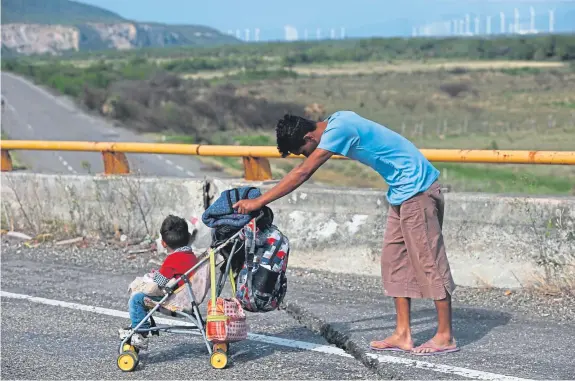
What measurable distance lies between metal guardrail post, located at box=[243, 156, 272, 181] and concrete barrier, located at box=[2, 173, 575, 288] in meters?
0.19

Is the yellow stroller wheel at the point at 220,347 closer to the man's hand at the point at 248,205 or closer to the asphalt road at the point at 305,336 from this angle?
the asphalt road at the point at 305,336

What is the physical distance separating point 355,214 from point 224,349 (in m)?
3.36

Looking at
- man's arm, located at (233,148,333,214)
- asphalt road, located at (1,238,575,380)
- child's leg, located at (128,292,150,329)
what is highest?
man's arm, located at (233,148,333,214)

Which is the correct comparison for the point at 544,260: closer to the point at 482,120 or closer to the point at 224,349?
the point at 224,349

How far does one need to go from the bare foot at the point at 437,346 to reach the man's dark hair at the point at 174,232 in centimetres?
164

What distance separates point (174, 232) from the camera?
6.89m

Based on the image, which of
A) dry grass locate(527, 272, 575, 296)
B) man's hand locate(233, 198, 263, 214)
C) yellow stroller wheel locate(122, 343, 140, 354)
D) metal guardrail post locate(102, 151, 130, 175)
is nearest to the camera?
man's hand locate(233, 198, 263, 214)

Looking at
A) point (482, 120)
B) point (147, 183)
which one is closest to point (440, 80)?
point (482, 120)

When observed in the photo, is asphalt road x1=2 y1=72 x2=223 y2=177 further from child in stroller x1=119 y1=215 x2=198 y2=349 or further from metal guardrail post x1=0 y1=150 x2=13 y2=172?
child in stroller x1=119 y1=215 x2=198 y2=349

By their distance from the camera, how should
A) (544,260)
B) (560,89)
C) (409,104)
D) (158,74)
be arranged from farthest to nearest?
(158,74), (560,89), (409,104), (544,260)

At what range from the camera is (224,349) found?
267 inches

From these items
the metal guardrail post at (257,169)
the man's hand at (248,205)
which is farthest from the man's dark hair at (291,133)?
the metal guardrail post at (257,169)

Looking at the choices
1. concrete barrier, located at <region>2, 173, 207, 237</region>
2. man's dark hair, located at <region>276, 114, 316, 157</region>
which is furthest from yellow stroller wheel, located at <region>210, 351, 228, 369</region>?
concrete barrier, located at <region>2, 173, 207, 237</region>

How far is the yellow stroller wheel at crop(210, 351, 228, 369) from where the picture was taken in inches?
266
